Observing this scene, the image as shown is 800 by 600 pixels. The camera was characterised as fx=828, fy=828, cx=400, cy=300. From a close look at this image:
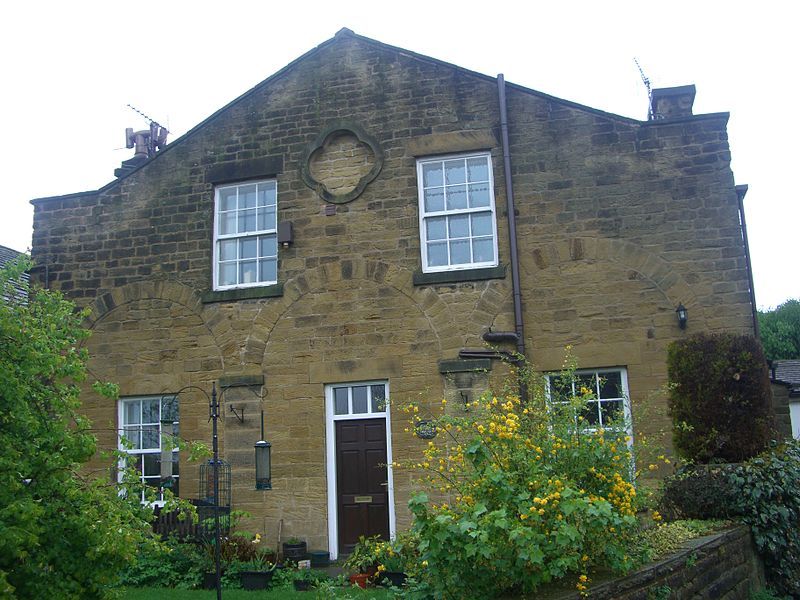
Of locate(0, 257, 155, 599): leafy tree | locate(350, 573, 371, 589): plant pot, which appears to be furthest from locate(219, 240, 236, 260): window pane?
locate(0, 257, 155, 599): leafy tree

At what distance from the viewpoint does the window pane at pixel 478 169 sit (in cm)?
1295

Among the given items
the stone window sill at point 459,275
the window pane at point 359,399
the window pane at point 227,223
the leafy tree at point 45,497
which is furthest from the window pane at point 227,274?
the leafy tree at point 45,497

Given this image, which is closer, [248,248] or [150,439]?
[150,439]

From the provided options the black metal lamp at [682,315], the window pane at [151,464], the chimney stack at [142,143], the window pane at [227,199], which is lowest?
the window pane at [151,464]

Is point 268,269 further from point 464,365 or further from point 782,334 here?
point 782,334

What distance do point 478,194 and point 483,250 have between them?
908 mm

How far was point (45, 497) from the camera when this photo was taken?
652 cm

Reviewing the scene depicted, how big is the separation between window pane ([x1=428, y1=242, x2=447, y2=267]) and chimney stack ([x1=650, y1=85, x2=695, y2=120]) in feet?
12.9

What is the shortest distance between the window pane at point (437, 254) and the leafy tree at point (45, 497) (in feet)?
22.2

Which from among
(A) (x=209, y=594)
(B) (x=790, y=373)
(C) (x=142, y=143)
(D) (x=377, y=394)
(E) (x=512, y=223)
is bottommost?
(A) (x=209, y=594)

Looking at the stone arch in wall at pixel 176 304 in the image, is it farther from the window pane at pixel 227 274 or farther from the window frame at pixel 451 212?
the window frame at pixel 451 212

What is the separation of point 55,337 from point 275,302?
5.92 meters

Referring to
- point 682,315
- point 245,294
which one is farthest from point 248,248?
point 682,315

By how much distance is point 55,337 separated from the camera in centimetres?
734
